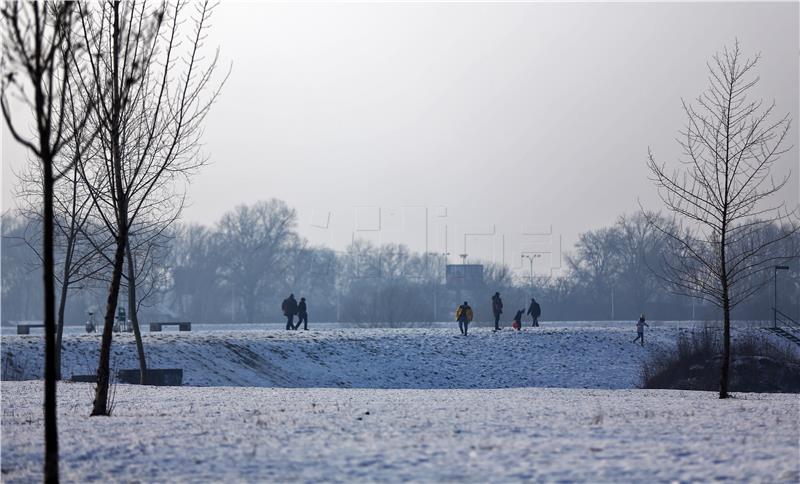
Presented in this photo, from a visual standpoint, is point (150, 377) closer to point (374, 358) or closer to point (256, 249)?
point (374, 358)

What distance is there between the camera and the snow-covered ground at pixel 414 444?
32.8 ft

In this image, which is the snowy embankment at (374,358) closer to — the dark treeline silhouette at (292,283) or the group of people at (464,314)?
the group of people at (464,314)

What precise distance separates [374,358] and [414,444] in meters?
30.2

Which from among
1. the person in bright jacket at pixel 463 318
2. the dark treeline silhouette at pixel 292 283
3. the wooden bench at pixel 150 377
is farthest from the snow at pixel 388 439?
the dark treeline silhouette at pixel 292 283

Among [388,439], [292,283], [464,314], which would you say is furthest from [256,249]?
[388,439]

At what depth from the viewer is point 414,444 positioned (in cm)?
1156

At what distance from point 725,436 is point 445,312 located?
95.3 meters

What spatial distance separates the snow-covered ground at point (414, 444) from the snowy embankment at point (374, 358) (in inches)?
727

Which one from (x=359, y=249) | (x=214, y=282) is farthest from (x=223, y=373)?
(x=359, y=249)

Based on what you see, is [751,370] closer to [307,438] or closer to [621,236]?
[307,438]

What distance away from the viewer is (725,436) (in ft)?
39.9

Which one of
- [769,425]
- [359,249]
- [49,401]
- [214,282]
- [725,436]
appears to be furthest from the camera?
[359,249]

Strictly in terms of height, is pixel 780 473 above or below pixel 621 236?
below

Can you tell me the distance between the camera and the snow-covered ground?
10.0 metres
